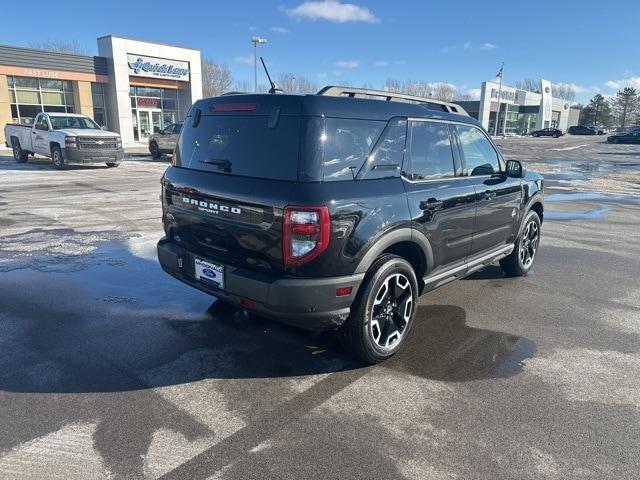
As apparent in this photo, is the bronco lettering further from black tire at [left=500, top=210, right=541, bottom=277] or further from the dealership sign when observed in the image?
the dealership sign

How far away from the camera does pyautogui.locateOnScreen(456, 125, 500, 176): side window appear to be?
4.66m

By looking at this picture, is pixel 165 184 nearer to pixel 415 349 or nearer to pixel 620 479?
pixel 415 349

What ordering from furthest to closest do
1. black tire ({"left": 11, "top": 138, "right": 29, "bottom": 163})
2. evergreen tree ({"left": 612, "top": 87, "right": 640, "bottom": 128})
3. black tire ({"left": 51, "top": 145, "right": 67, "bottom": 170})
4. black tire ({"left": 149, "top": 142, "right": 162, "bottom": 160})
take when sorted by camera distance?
evergreen tree ({"left": 612, "top": 87, "right": 640, "bottom": 128})
black tire ({"left": 149, "top": 142, "right": 162, "bottom": 160})
black tire ({"left": 11, "top": 138, "right": 29, "bottom": 163})
black tire ({"left": 51, "top": 145, "right": 67, "bottom": 170})

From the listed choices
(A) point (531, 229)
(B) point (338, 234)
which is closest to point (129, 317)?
(B) point (338, 234)

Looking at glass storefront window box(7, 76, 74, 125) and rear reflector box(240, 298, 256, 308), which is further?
glass storefront window box(7, 76, 74, 125)

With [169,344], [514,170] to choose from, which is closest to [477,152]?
[514,170]

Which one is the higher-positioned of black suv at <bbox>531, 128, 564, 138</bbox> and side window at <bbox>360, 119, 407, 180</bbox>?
black suv at <bbox>531, 128, 564, 138</bbox>

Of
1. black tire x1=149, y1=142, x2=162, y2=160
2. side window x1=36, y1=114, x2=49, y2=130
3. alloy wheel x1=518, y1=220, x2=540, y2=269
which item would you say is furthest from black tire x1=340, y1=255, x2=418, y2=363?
black tire x1=149, y1=142, x2=162, y2=160

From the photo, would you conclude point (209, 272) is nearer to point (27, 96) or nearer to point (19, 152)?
point (19, 152)

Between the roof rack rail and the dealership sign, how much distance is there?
107 ft

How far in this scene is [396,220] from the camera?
361 centimetres

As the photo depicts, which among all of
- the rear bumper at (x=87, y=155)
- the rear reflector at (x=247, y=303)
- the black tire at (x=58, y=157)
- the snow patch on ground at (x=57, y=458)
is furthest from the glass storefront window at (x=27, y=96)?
the snow patch on ground at (x=57, y=458)

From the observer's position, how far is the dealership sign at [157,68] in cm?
3244

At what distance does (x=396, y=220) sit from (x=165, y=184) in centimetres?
206
